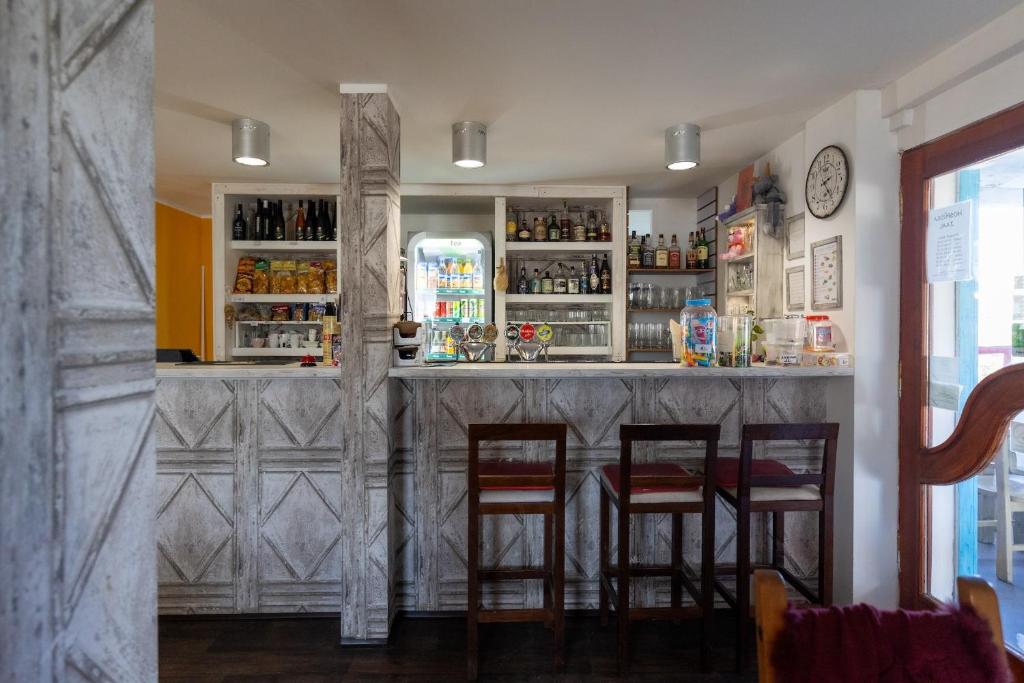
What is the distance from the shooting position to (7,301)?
0.63m

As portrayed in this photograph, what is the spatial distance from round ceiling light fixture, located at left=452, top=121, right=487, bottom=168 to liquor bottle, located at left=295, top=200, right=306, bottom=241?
1.93 meters

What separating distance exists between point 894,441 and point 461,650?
206 cm

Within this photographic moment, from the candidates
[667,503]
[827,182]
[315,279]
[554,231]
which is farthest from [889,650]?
[315,279]

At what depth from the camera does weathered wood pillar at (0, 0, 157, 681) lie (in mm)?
637

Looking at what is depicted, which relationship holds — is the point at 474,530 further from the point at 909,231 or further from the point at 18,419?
the point at 909,231

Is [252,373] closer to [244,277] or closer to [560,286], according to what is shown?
[244,277]

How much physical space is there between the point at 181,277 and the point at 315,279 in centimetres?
159

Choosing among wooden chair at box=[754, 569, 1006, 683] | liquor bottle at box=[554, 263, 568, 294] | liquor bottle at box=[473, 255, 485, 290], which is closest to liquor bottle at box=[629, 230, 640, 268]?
liquor bottle at box=[554, 263, 568, 294]

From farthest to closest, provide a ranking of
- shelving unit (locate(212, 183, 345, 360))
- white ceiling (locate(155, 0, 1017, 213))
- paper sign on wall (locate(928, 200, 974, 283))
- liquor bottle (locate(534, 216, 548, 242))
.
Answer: liquor bottle (locate(534, 216, 548, 242)) → shelving unit (locate(212, 183, 345, 360)) → paper sign on wall (locate(928, 200, 974, 283)) → white ceiling (locate(155, 0, 1017, 213))

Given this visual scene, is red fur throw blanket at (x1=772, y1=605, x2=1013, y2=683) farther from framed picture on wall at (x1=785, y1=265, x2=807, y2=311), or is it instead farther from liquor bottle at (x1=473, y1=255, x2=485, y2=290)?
liquor bottle at (x1=473, y1=255, x2=485, y2=290)

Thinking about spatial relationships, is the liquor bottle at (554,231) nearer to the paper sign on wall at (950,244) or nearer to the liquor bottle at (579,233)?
the liquor bottle at (579,233)

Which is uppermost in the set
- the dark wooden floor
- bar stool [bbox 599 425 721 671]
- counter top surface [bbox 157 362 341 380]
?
counter top surface [bbox 157 362 341 380]

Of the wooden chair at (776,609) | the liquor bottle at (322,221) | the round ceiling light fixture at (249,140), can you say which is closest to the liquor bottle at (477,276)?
the liquor bottle at (322,221)

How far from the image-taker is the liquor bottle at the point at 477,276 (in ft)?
14.1
